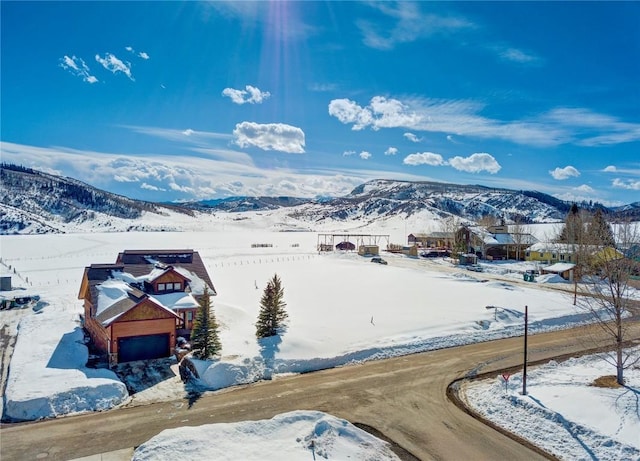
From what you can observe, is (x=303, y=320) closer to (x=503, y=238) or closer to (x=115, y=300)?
(x=115, y=300)

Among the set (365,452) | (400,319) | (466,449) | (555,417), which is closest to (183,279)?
(400,319)

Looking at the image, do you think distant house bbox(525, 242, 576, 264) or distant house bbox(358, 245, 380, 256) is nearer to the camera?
distant house bbox(525, 242, 576, 264)

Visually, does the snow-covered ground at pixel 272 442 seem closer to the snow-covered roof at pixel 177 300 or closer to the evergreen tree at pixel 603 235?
the snow-covered roof at pixel 177 300

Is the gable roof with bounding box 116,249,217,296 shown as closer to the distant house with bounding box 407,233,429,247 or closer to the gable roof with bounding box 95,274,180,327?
the gable roof with bounding box 95,274,180,327

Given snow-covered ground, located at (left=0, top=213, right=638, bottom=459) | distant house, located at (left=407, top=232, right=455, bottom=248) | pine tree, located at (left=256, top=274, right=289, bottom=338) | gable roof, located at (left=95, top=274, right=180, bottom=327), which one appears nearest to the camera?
snow-covered ground, located at (left=0, top=213, right=638, bottom=459)

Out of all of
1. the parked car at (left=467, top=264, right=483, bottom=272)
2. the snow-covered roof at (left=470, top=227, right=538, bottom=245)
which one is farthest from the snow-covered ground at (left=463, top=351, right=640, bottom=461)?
the snow-covered roof at (left=470, top=227, right=538, bottom=245)
